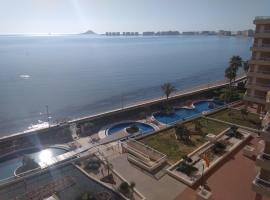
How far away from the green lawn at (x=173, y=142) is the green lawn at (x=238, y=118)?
3.04m

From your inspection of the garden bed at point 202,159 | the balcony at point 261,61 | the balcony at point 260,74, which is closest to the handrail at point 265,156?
the garden bed at point 202,159

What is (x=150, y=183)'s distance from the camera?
79.4 ft

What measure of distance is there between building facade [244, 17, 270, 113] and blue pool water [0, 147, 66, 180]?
32.4 m

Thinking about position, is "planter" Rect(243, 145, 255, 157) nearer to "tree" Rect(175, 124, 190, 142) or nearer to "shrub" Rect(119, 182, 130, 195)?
"tree" Rect(175, 124, 190, 142)

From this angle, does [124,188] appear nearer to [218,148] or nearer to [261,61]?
[218,148]

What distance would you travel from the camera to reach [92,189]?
74.9 feet

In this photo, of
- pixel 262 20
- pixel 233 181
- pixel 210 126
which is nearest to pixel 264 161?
pixel 233 181

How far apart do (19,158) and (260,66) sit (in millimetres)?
39645

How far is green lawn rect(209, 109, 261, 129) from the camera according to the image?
125 ft

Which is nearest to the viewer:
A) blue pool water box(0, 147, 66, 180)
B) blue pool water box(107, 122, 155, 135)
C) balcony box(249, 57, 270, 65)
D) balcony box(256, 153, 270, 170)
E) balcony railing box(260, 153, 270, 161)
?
balcony box(256, 153, 270, 170)

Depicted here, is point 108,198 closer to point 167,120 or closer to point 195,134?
point 195,134

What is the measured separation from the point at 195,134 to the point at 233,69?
101ft

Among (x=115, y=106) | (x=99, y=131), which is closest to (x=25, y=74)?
(x=115, y=106)

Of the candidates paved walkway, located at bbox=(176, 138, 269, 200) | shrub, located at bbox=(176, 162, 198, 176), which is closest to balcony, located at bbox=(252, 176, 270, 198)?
paved walkway, located at bbox=(176, 138, 269, 200)
